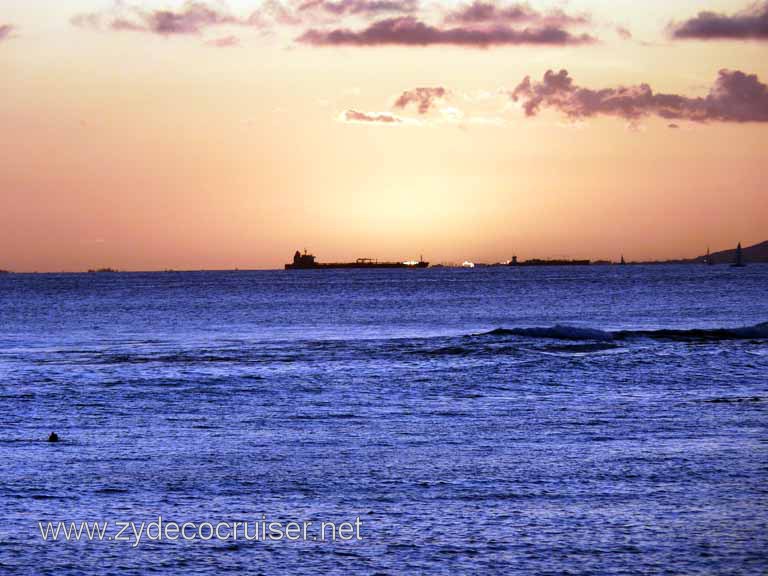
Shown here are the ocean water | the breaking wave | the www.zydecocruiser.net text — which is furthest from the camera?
Result: the breaking wave

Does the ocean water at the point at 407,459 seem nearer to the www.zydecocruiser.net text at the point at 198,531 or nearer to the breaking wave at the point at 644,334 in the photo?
the www.zydecocruiser.net text at the point at 198,531

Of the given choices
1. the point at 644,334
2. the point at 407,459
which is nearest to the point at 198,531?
the point at 407,459

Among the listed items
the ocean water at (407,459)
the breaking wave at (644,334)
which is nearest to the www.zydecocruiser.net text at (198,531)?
the ocean water at (407,459)

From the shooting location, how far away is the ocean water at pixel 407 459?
583 inches

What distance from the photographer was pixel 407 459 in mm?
21688

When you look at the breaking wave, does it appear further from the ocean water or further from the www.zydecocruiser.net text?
the www.zydecocruiser.net text

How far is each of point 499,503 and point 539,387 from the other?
19.6 meters

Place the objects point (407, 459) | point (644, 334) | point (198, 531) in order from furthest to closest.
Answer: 1. point (644, 334)
2. point (407, 459)
3. point (198, 531)

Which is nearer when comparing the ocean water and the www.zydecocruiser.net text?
the ocean water

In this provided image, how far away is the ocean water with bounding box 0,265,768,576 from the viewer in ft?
48.6

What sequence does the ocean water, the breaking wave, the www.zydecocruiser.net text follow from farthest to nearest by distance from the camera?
the breaking wave, the www.zydecocruiser.net text, the ocean water

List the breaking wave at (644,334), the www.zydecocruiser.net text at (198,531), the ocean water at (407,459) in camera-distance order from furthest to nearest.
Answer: the breaking wave at (644,334)
the www.zydecocruiser.net text at (198,531)
the ocean water at (407,459)

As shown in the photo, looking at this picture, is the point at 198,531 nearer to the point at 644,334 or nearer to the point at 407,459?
the point at 407,459

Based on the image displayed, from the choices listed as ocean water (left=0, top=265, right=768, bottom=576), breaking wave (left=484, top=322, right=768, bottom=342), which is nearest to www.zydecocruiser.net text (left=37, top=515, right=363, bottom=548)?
ocean water (left=0, top=265, right=768, bottom=576)
